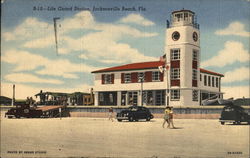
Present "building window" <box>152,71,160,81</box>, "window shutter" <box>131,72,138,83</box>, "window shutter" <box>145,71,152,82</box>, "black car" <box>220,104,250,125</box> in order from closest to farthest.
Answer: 1. "black car" <box>220,104,250,125</box>
2. "building window" <box>152,71,160,81</box>
3. "window shutter" <box>145,71,152,82</box>
4. "window shutter" <box>131,72,138,83</box>

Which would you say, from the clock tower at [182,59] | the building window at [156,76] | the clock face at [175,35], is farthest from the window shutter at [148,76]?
the clock face at [175,35]

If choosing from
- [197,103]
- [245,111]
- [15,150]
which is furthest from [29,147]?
[197,103]

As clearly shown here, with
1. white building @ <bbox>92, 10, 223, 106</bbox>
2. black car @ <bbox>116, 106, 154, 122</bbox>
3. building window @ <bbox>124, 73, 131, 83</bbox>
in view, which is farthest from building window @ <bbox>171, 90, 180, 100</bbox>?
black car @ <bbox>116, 106, 154, 122</bbox>

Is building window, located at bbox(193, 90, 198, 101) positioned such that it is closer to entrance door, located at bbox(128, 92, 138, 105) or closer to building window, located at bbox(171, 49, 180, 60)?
Answer: building window, located at bbox(171, 49, 180, 60)

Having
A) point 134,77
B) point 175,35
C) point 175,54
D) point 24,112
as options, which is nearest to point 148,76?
point 134,77

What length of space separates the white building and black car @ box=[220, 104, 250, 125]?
40.6ft

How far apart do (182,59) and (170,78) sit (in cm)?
312

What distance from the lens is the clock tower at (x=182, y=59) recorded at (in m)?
39.1

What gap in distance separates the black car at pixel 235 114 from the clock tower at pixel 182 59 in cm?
1368

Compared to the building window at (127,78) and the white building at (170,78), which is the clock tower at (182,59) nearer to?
the white building at (170,78)

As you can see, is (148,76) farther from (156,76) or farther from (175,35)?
(175,35)

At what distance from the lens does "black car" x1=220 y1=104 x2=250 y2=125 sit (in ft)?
86.9

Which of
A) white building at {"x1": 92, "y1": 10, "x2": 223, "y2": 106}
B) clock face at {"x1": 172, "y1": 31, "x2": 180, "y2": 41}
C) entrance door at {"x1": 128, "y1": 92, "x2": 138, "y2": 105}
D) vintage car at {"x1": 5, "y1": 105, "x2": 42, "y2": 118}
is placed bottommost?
vintage car at {"x1": 5, "y1": 105, "x2": 42, "y2": 118}

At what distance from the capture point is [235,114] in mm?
26562
